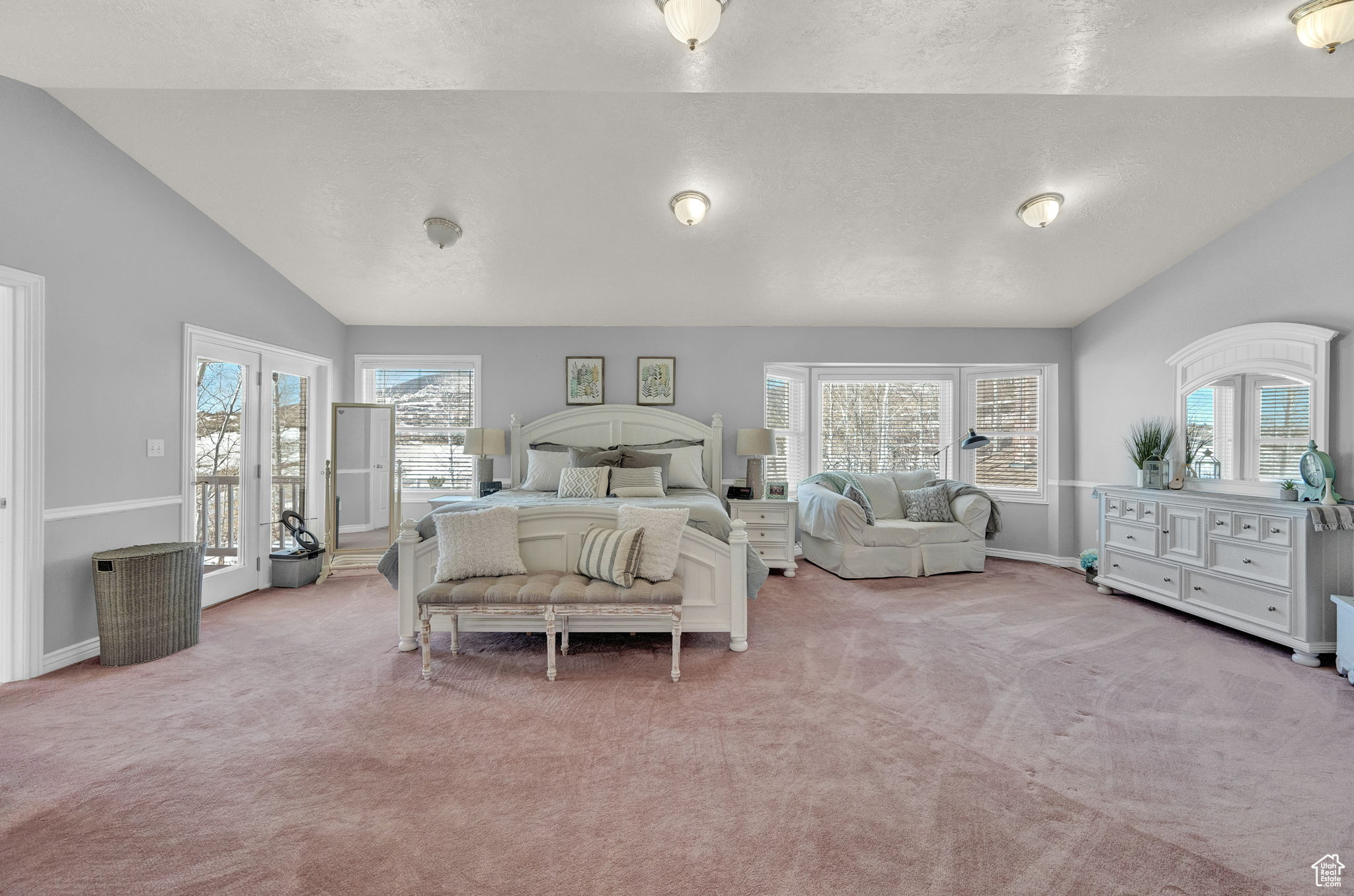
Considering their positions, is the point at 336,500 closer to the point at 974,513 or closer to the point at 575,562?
the point at 575,562

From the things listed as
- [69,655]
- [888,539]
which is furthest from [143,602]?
[888,539]

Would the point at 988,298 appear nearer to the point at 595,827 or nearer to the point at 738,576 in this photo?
the point at 738,576

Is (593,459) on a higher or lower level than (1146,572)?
higher

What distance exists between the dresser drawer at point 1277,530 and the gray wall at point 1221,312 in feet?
1.84

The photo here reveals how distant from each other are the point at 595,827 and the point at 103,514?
3337 mm

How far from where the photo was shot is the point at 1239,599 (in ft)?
11.1

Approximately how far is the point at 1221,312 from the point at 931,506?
239 centimetres

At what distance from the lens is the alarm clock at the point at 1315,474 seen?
317 centimetres

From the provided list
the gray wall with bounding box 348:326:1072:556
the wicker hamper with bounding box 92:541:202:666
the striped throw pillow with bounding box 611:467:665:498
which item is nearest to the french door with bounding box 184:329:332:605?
the wicker hamper with bounding box 92:541:202:666

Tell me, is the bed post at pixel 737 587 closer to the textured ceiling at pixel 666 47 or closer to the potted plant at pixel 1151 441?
the textured ceiling at pixel 666 47

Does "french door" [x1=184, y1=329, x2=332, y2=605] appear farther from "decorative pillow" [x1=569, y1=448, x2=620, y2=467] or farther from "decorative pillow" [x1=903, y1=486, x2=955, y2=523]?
"decorative pillow" [x1=903, y1=486, x2=955, y2=523]

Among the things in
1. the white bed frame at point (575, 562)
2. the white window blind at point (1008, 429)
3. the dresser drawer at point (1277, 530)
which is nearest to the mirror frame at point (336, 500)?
the white bed frame at point (575, 562)

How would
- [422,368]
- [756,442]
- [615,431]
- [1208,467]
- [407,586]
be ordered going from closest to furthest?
[407,586] → [1208,467] → [756,442] → [615,431] → [422,368]

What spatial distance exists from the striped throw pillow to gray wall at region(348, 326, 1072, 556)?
1125 mm
